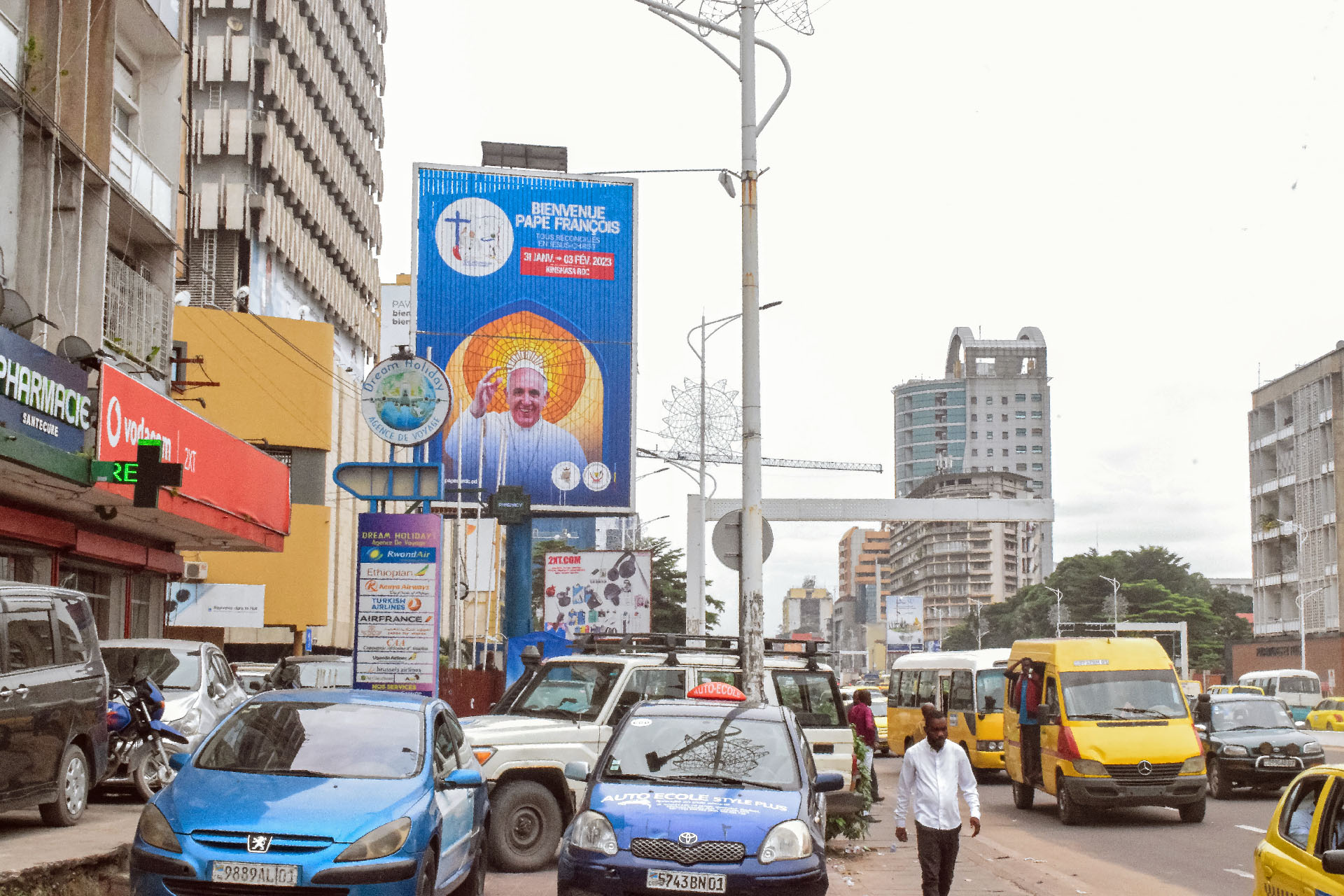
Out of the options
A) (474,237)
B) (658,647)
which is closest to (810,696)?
(658,647)

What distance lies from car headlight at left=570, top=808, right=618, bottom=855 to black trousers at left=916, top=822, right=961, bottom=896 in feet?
7.79

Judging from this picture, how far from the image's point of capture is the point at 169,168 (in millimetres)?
25172

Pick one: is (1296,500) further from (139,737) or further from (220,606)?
(139,737)

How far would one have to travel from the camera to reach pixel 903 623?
358 feet

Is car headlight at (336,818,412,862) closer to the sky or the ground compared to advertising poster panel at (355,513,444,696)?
closer to the ground

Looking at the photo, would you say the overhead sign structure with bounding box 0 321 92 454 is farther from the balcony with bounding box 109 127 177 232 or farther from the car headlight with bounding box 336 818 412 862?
the car headlight with bounding box 336 818 412 862

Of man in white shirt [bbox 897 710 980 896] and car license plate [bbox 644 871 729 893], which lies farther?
man in white shirt [bbox 897 710 980 896]

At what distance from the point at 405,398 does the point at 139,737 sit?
969 cm

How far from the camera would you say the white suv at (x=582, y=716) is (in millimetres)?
12789

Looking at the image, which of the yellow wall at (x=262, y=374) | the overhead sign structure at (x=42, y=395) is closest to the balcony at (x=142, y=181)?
the overhead sign structure at (x=42, y=395)

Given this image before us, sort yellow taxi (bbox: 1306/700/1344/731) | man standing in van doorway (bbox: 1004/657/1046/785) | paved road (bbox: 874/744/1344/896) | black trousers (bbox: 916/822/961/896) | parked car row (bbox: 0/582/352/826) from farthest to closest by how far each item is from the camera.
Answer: yellow taxi (bbox: 1306/700/1344/731) < man standing in van doorway (bbox: 1004/657/1046/785) < paved road (bbox: 874/744/1344/896) < parked car row (bbox: 0/582/352/826) < black trousers (bbox: 916/822/961/896)

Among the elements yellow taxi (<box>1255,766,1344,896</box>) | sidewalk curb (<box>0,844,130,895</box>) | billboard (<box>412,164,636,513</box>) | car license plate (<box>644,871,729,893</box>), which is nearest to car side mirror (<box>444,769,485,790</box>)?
car license plate (<box>644,871,729,893</box>)

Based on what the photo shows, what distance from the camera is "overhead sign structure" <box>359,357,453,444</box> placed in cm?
2316

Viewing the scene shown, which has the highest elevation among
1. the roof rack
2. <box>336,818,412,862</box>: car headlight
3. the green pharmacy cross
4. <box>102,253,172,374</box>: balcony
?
<box>102,253,172,374</box>: balcony
